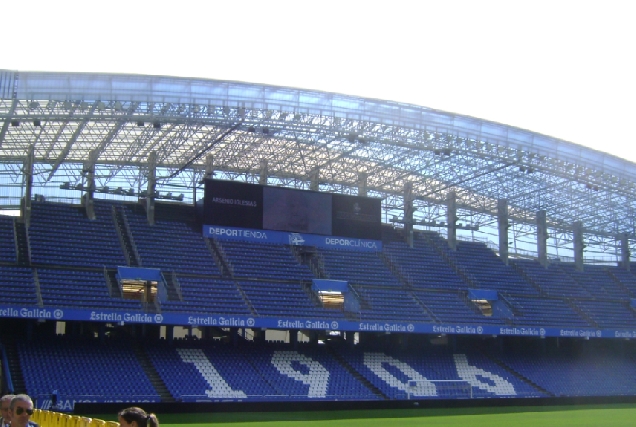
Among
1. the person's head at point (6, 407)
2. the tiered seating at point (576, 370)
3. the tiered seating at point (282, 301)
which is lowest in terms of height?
the tiered seating at point (576, 370)

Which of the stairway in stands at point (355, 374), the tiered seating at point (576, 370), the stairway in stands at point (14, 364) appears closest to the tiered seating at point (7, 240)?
the stairway in stands at point (14, 364)

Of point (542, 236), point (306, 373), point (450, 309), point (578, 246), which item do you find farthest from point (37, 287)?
point (578, 246)

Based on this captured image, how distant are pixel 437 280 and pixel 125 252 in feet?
57.5

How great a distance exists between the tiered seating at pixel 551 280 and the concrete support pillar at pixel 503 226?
2.84 ft

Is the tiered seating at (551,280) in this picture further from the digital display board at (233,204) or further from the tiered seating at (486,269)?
the digital display board at (233,204)

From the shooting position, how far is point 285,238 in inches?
1594

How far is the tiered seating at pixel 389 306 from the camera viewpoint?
127 feet

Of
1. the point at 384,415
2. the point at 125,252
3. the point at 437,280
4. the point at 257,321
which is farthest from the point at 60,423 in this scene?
the point at 437,280

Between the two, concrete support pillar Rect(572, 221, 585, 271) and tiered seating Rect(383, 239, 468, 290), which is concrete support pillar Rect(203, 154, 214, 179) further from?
concrete support pillar Rect(572, 221, 585, 271)

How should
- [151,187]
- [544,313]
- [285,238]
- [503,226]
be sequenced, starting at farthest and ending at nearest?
[503,226] → [544,313] → [285,238] → [151,187]

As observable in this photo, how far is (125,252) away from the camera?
36.5 meters

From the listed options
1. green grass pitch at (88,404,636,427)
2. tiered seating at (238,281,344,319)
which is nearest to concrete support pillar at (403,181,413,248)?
tiered seating at (238,281,344,319)

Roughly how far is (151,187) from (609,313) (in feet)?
92.5

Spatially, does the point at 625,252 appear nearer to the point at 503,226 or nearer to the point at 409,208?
the point at 503,226
